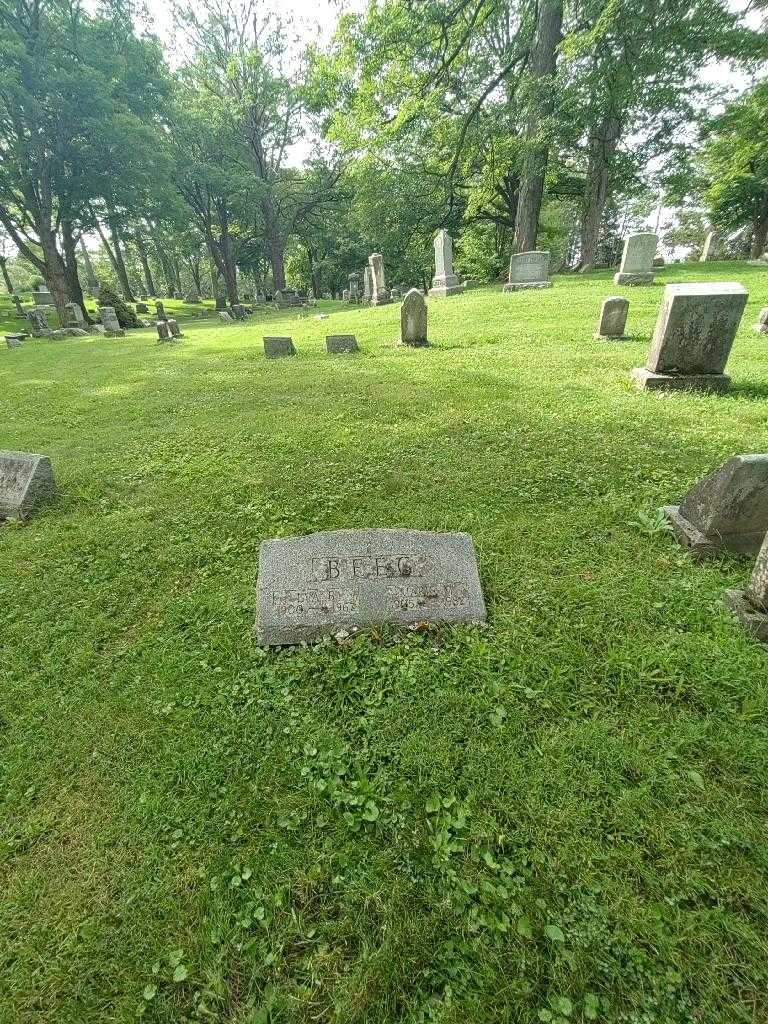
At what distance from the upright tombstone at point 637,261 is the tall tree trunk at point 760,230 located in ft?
70.2

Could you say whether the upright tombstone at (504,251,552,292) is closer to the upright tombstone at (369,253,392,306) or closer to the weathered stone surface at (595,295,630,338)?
the upright tombstone at (369,253,392,306)

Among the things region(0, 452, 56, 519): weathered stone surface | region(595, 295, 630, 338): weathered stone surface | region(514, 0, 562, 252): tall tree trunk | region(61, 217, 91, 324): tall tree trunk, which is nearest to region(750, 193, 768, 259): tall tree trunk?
region(514, 0, 562, 252): tall tree trunk

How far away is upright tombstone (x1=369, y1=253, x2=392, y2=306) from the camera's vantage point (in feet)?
63.4

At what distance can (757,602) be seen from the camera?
2641 mm

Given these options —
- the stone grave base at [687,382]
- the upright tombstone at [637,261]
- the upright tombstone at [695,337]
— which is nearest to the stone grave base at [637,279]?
the upright tombstone at [637,261]

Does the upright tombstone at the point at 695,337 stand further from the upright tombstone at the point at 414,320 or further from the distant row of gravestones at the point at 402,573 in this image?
the upright tombstone at the point at 414,320

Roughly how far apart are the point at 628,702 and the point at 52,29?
30.9 meters

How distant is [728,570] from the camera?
10.2 feet

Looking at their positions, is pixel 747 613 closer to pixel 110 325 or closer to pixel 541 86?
pixel 541 86

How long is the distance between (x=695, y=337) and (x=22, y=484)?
7.92m

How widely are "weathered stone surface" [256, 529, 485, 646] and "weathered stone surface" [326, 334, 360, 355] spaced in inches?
317

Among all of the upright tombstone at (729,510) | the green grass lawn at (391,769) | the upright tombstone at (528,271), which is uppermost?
the upright tombstone at (528,271)

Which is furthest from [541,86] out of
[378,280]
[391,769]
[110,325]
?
[391,769]

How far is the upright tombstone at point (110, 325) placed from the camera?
66.1 feet
